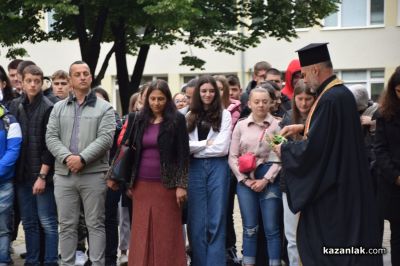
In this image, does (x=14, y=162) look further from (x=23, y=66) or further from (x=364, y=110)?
(x=364, y=110)

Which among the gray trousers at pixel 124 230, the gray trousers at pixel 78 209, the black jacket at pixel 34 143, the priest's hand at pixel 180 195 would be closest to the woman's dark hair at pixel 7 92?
the black jacket at pixel 34 143

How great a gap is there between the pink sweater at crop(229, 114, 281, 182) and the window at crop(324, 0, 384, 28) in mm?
22264

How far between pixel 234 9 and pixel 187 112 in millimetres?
14525

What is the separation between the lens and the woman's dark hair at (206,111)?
26.5 ft

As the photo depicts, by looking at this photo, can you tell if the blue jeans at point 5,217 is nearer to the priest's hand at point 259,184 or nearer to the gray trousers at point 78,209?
the gray trousers at point 78,209

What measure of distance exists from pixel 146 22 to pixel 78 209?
12.1 metres

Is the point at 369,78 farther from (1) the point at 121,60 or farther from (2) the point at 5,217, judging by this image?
(2) the point at 5,217

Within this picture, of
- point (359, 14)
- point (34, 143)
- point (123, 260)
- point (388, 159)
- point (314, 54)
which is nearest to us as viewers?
point (314, 54)

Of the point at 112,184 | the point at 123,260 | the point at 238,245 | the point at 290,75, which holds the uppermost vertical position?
the point at 290,75

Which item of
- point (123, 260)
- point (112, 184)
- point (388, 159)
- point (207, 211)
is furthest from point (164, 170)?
point (388, 159)

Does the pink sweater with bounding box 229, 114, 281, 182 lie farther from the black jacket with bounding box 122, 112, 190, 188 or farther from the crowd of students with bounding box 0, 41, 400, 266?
the black jacket with bounding box 122, 112, 190, 188

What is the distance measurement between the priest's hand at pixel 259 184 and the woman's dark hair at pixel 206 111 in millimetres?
739

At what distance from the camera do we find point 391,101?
741 cm

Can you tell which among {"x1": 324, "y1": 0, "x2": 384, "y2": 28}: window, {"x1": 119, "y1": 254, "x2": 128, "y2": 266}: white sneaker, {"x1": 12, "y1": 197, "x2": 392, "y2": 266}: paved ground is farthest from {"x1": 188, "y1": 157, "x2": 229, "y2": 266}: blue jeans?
{"x1": 324, "y1": 0, "x2": 384, "y2": 28}: window
